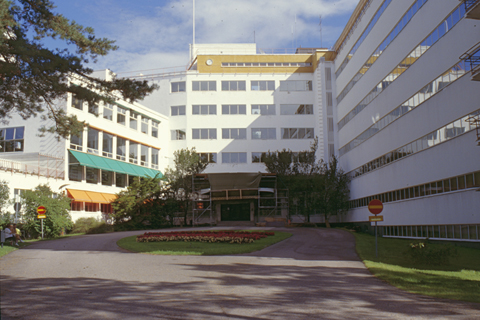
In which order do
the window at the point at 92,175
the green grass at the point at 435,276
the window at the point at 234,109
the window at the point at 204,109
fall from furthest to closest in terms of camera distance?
1. the window at the point at 234,109
2. the window at the point at 204,109
3. the window at the point at 92,175
4. the green grass at the point at 435,276

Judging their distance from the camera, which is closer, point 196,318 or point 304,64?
point 196,318

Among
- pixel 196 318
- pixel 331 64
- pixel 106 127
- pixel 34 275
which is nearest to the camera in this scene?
pixel 196 318

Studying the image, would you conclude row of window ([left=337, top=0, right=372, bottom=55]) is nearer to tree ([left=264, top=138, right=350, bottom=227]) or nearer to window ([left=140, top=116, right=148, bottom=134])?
tree ([left=264, top=138, right=350, bottom=227])

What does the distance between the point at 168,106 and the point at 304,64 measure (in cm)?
1897

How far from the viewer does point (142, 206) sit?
4156 centimetres

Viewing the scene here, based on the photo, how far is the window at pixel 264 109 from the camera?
5762 centimetres

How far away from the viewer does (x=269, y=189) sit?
46594 millimetres

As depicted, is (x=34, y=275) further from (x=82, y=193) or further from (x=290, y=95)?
(x=290, y=95)

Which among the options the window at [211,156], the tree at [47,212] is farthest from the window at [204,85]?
the tree at [47,212]

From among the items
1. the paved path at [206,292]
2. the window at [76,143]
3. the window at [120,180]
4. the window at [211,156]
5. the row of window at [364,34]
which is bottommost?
the paved path at [206,292]

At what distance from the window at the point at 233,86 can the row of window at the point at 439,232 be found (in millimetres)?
29709

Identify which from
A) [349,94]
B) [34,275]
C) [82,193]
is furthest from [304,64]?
[34,275]

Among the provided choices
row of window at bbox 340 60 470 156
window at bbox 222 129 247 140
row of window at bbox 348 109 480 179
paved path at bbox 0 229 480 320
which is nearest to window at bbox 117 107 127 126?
window at bbox 222 129 247 140

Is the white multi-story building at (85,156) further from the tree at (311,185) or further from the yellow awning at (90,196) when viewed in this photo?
the tree at (311,185)
